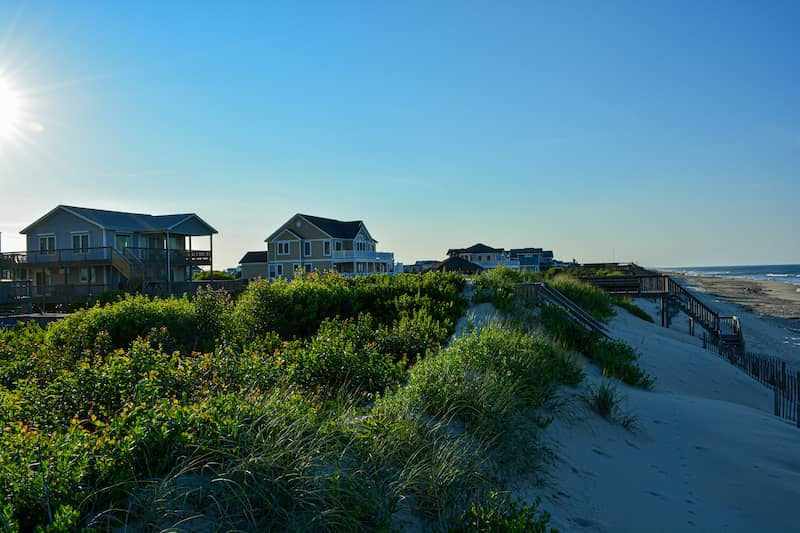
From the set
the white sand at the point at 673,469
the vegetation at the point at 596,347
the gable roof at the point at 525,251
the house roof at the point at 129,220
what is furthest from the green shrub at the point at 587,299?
the gable roof at the point at 525,251

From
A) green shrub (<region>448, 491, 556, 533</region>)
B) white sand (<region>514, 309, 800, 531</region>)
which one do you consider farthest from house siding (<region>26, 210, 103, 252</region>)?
green shrub (<region>448, 491, 556, 533</region>)

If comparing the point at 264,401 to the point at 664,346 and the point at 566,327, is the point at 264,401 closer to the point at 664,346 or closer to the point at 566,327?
the point at 566,327

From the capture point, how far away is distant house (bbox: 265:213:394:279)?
1981 inches

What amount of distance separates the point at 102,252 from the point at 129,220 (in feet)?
18.3

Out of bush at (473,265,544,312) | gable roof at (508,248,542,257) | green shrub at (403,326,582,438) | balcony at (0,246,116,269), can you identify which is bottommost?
green shrub at (403,326,582,438)

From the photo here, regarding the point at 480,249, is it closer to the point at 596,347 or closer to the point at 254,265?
the point at 254,265

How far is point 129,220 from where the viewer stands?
38.0 meters

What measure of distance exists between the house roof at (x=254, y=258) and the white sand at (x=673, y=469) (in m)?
61.5

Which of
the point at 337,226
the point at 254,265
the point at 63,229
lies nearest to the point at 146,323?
the point at 63,229

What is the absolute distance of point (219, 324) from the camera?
12320 mm

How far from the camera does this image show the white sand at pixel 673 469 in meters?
4.94

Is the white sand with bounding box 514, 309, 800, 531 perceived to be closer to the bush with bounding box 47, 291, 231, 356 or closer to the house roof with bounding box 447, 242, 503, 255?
the bush with bounding box 47, 291, 231, 356

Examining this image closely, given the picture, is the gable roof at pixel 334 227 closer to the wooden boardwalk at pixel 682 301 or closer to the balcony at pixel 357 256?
the balcony at pixel 357 256

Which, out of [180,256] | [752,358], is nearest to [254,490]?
[752,358]
